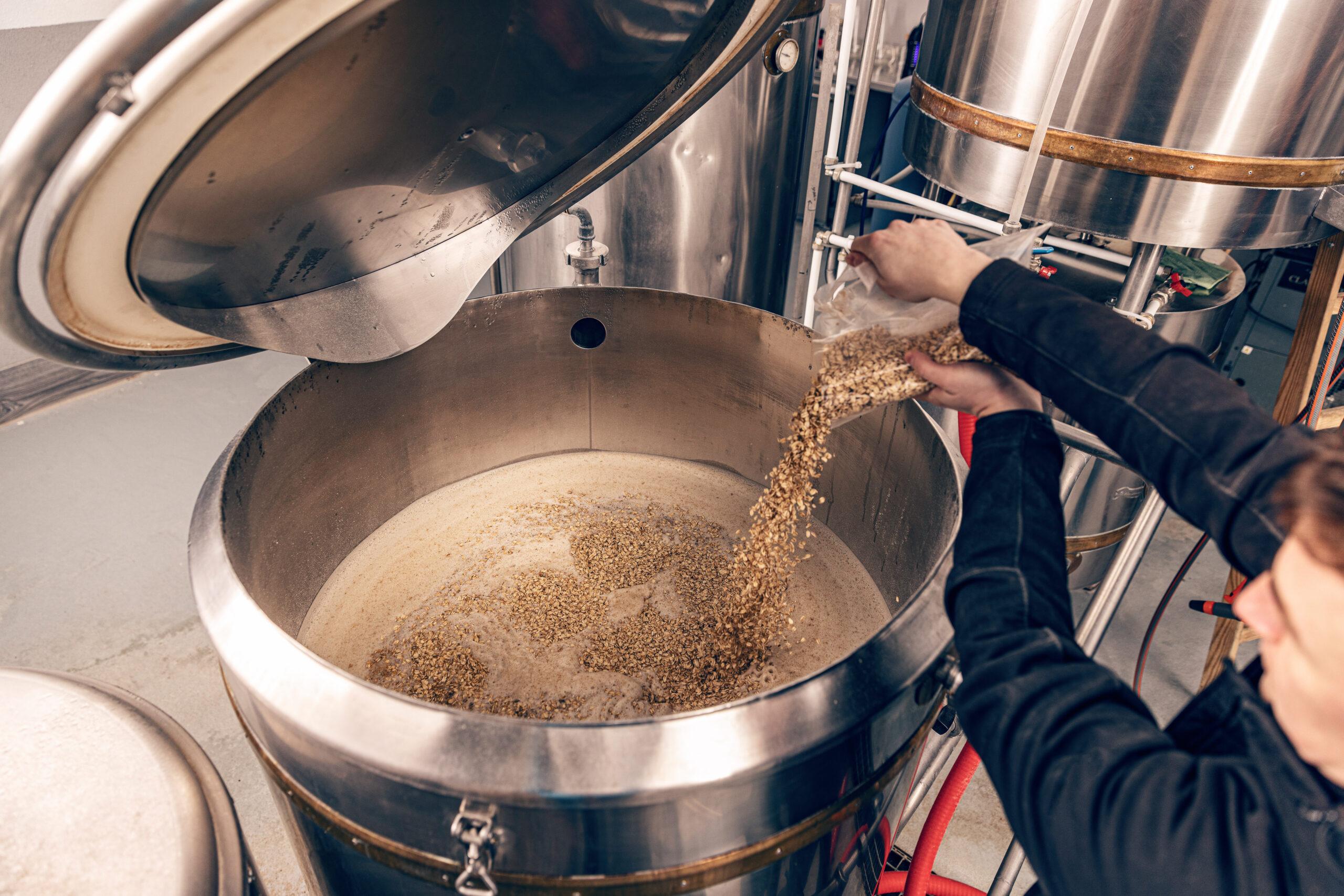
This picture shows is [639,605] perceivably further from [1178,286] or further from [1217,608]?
[1178,286]

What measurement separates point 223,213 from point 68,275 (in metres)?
0.14

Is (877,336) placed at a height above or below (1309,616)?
below

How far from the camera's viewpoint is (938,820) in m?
1.10

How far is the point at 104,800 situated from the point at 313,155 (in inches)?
24.1

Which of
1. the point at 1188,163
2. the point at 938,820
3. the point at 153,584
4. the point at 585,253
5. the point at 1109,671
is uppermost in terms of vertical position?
the point at 1188,163

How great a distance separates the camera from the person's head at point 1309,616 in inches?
17.4

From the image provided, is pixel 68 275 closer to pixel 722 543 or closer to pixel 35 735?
pixel 35 735

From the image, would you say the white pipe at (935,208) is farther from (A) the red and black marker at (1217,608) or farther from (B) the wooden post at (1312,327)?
(A) the red and black marker at (1217,608)

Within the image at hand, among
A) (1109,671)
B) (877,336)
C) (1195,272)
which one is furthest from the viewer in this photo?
(1195,272)

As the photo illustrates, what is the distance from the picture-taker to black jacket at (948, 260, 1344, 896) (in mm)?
498

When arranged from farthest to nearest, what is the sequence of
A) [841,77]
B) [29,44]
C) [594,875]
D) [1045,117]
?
1. [29,44]
2. [841,77]
3. [1045,117]
4. [594,875]

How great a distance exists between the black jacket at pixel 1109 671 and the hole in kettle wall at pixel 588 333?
0.84 meters

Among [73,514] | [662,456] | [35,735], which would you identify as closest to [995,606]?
[35,735]

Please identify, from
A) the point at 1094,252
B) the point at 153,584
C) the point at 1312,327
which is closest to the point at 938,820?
the point at 1094,252
